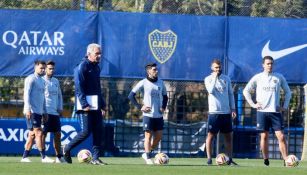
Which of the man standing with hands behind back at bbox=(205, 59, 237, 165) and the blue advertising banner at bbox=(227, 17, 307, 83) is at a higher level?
the blue advertising banner at bbox=(227, 17, 307, 83)

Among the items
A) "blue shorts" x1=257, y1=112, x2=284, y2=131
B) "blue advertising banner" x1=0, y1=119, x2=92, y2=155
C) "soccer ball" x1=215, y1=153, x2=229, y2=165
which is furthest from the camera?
"blue advertising banner" x1=0, y1=119, x2=92, y2=155

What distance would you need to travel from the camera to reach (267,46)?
23.8 meters

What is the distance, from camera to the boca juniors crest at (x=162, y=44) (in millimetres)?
23734

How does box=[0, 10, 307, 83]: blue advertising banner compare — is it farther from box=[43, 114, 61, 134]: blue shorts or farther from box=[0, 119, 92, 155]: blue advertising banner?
box=[43, 114, 61, 134]: blue shorts

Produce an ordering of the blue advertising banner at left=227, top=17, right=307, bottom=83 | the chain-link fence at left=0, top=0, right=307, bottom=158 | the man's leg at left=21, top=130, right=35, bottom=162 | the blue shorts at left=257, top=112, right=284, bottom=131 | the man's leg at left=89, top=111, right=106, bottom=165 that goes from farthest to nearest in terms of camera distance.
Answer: the chain-link fence at left=0, top=0, right=307, bottom=158
the blue advertising banner at left=227, top=17, right=307, bottom=83
the man's leg at left=21, top=130, right=35, bottom=162
the blue shorts at left=257, top=112, right=284, bottom=131
the man's leg at left=89, top=111, right=106, bottom=165

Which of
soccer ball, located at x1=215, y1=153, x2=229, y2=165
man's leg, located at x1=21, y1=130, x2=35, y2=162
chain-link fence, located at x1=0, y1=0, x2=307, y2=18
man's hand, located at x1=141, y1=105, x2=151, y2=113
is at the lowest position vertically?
soccer ball, located at x1=215, y1=153, x2=229, y2=165

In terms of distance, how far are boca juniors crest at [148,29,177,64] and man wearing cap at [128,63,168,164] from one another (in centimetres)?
311

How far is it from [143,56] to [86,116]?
18.9ft

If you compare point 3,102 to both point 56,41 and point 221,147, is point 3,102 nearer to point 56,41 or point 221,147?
point 56,41

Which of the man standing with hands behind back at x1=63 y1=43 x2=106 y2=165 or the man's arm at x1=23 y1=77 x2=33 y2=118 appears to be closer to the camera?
the man standing with hands behind back at x1=63 y1=43 x2=106 y2=165

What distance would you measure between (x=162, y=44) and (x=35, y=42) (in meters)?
2.76

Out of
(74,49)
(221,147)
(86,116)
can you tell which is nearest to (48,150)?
(74,49)

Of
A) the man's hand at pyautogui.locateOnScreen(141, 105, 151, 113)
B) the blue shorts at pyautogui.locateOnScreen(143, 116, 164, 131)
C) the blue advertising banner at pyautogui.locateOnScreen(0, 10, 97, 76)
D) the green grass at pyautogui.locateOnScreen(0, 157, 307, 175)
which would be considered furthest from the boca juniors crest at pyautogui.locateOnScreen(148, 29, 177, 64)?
the green grass at pyautogui.locateOnScreen(0, 157, 307, 175)

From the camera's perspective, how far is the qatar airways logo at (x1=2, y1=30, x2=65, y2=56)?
23562 millimetres
